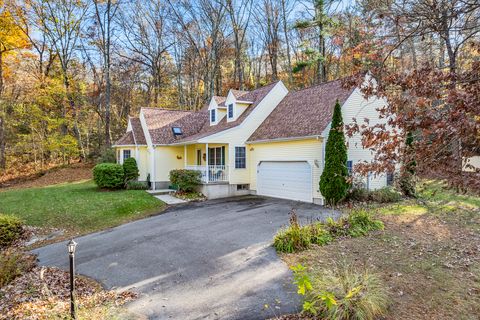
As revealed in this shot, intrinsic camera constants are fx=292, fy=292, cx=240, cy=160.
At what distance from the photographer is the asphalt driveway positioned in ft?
16.8

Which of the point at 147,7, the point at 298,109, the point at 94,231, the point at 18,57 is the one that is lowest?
the point at 94,231

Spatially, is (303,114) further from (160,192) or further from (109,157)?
(109,157)

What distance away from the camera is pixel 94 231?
11070 mm

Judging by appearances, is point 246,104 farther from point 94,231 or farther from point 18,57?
point 18,57

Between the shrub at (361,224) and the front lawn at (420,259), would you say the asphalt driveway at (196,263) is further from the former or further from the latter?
the shrub at (361,224)

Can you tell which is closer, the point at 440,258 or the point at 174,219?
the point at 440,258

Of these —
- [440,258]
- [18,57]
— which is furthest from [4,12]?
[440,258]

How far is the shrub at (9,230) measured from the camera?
9.82m

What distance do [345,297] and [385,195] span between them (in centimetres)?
1021

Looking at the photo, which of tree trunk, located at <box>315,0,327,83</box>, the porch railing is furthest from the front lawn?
tree trunk, located at <box>315,0,327,83</box>

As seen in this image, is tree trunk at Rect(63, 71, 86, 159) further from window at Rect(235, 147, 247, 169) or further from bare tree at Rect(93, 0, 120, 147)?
window at Rect(235, 147, 247, 169)

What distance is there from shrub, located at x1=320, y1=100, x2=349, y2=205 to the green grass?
25.7 feet

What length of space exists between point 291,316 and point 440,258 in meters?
4.77

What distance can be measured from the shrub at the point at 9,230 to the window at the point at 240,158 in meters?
10.3
